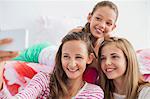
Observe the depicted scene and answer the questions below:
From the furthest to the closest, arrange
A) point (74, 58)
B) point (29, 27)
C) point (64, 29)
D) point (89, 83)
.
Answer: point (29, 27) < point (64, 29) < point (89, 83) < point (74, 58)

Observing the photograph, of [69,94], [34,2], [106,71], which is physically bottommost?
[69,94]

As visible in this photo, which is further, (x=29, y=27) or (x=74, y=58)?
(x=29, y=27)

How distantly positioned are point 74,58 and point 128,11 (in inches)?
49.0

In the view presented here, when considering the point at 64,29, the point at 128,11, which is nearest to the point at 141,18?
the point at 128,11

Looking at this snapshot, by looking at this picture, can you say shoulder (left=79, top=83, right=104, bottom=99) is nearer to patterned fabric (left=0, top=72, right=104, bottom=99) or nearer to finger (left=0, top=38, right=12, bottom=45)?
patterned fabric (left=0, top=72, right=104, bottom=99)

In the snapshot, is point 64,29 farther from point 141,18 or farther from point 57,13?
point 141,18

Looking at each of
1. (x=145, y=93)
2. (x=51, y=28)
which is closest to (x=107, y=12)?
(x=145, y=93)

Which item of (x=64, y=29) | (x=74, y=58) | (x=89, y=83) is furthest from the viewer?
(x=64, y=29)

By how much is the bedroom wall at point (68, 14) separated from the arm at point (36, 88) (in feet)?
Answer: 3.30

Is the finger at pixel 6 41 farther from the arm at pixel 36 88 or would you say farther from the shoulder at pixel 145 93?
the shoulder at pixel 145 93

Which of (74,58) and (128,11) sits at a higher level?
(128,11)

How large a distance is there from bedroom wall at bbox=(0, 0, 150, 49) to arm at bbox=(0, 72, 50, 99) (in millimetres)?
1005

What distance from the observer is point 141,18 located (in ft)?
7.93

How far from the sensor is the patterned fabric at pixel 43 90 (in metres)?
1.29
